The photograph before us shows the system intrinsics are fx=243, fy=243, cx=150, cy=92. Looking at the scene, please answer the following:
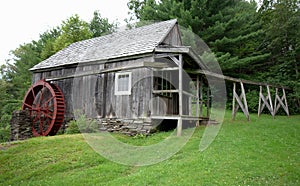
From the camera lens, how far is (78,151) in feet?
25.4

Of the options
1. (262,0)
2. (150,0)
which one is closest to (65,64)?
(150,0)

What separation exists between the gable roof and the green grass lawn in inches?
168

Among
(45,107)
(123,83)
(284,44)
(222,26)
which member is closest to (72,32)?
(45,107)

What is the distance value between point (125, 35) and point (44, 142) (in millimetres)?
7696

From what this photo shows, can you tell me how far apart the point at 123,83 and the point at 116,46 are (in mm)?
2533

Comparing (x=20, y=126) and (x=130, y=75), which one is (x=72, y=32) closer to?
(x=20, y=126)

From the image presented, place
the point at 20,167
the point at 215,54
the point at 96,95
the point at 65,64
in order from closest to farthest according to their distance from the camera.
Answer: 1. the point at 20,167
2. the point at 96,95
3. the point at 65,64
4. the point at 215,54

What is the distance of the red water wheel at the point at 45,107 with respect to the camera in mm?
12195

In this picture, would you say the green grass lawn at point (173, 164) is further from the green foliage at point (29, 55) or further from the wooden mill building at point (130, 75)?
the green foliage at point (29, 55)

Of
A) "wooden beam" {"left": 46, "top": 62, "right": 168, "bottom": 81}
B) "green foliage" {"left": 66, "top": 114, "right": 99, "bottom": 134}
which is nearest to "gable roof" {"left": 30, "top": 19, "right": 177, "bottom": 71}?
"wooden beam" {"left": 46, "top": 62, "right": 168, "bottom": 81}

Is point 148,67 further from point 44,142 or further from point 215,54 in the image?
point 215,54

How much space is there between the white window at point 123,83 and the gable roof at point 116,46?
34.5 inches

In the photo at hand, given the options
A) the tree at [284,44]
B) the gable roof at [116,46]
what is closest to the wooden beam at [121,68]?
the gable roof at [116,46]

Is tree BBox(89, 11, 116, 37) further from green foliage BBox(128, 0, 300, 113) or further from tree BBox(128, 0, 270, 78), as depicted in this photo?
tree BBox(128, 0, 270, 78)
